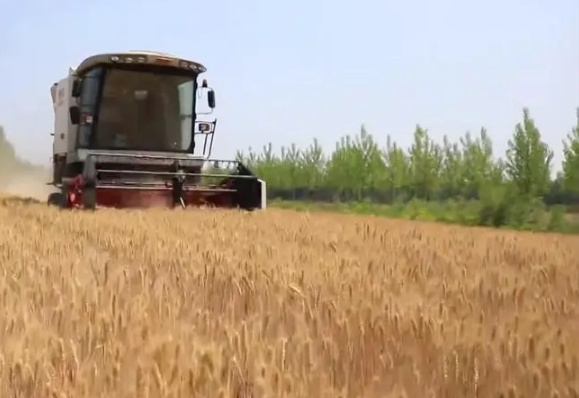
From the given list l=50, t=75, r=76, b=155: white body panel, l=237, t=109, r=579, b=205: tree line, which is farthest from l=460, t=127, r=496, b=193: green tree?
l=50, t=75, r=76, b=155: white body panel

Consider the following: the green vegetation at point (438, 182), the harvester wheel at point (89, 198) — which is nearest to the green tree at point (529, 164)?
the green vegetation at point (438, 182)

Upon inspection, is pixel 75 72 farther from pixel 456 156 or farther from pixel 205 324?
pixel 456 156

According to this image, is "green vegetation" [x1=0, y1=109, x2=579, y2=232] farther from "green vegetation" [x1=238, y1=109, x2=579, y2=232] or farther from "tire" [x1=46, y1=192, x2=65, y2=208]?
"tire" [x1=46, y1=192, x2=65, y2=208]

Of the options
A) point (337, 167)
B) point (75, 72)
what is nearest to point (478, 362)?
point (75, 72)

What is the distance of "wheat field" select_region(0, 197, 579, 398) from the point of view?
1.74 metres

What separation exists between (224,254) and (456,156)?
37.5 m

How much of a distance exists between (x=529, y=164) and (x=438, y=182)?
975cm

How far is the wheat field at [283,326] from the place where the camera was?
1.74 m

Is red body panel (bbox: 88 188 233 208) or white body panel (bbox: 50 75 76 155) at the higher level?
white body panel (bbox: 50 75 76 155)

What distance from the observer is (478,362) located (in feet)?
6.34

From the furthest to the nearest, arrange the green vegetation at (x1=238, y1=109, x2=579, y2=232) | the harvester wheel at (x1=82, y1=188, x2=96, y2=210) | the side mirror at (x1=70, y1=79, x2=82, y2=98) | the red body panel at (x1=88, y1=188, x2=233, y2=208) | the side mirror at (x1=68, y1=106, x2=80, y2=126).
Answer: the green vegetation at (x1=238, y1=109, x2=579, y2=232)
the side mirror at (x1=70, y1=79, x2=82, y2=98)
the side mirror at (x1=68, y1=106, x2=80, y2=126)
the red body panel at (x1=88, y1=188, x2=233, y2=208)
the harvester wheel at (x1=82, y1=188, x2=96, y2=210)

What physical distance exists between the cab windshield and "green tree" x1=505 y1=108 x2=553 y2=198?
20.3 m

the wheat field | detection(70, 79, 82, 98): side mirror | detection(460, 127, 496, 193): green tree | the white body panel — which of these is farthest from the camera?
detection(460, 127, 496, 193): green tree

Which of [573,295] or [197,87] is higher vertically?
[197,87]
